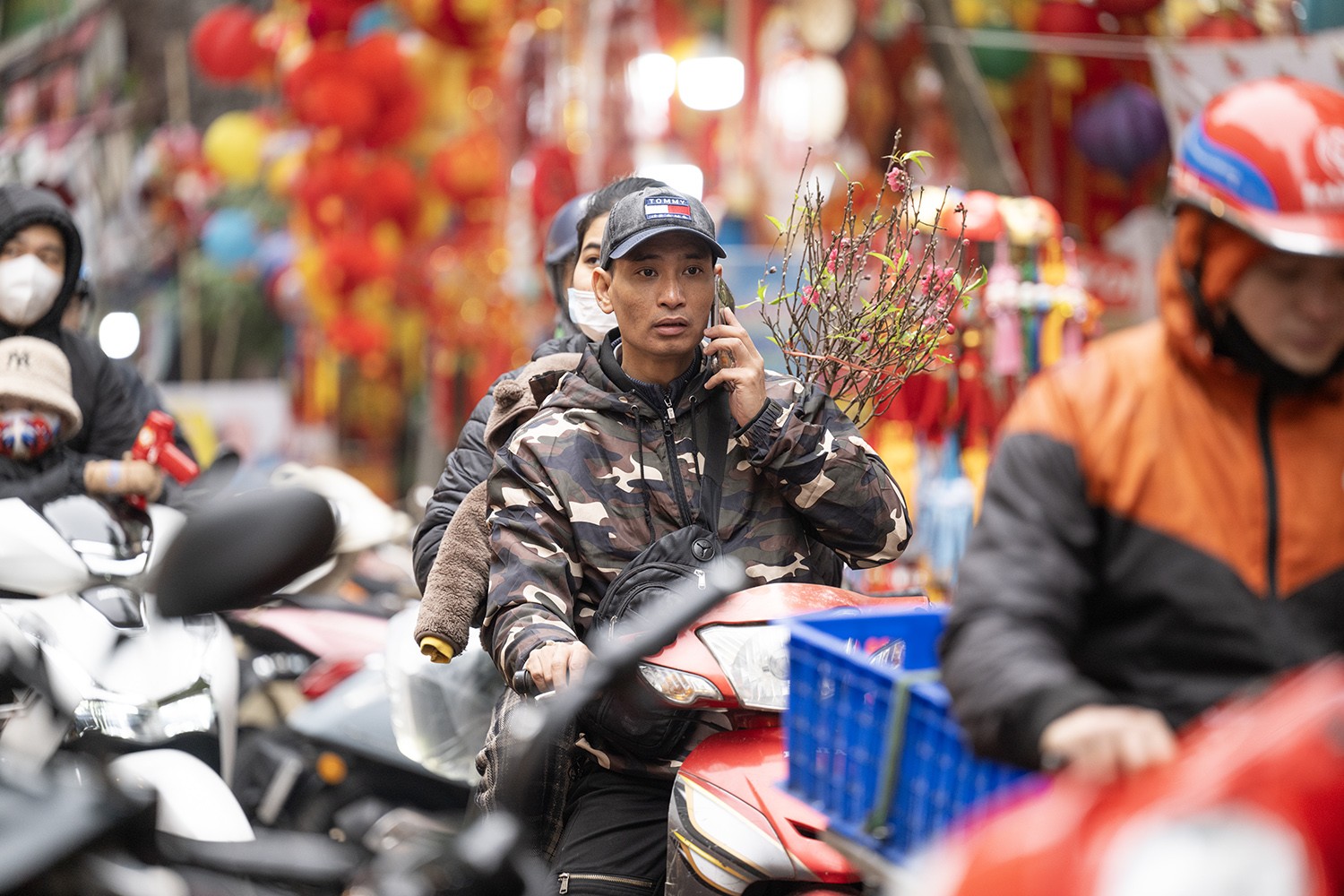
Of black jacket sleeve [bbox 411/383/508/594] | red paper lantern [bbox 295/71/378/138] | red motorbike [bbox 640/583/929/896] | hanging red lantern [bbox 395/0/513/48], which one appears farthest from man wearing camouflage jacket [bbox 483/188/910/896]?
red paper lantern [bbox 295/71/378/138]

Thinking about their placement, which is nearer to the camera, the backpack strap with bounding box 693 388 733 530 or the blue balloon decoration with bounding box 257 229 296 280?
the backpack strap with bounding box 693 388 733 530

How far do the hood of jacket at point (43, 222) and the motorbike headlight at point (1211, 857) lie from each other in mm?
4274

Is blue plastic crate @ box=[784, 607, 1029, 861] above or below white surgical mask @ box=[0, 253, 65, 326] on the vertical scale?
below

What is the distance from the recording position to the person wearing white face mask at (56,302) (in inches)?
189

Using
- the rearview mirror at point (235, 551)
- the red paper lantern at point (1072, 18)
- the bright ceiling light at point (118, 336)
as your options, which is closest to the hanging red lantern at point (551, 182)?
the red paper lantern at point (1072, 18)

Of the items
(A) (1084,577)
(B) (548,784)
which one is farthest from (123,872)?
(A) (1084,577)

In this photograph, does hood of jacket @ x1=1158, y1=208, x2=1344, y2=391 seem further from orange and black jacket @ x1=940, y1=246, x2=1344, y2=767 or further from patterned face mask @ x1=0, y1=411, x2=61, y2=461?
patterned face mask @ x1=0, y1=411, x2=61, y2=461

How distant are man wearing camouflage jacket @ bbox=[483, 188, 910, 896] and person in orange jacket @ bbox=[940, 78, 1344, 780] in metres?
1.02

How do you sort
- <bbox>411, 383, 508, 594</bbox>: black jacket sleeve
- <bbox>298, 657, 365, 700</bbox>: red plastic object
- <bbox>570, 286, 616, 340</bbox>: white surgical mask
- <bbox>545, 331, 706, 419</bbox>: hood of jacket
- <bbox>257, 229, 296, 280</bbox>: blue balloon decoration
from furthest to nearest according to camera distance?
<bbox>257, 229, 296, 280</bbox>: blue balloon decoration
<bbox>298, 657, 365, 700</bbox>: red plastic object
<bbox>570, 286, 616, 340</bbox>: white surgical mask
<bbox>411, 383, 508, 594</bbox>: black jacket sleeve
<bbox>545, 331, 706, 419</bbox>: hood of jacket

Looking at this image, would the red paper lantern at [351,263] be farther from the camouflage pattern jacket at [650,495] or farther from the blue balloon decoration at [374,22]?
the camouflage pattern jacket at [650,495]

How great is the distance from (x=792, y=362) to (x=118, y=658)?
1.78 m

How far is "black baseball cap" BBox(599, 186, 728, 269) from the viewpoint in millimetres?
3152

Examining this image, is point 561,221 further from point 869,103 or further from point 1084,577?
point 869,103

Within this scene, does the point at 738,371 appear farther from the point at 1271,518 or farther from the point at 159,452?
the point at 159,452
